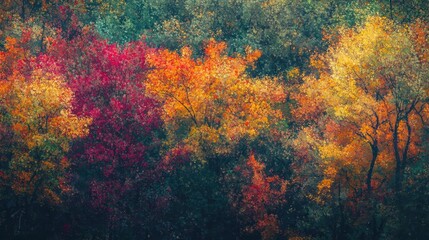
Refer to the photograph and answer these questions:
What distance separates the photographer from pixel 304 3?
49.6 m

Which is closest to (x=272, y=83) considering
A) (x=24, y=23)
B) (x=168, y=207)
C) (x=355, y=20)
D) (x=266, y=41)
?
(x=266, y=41)

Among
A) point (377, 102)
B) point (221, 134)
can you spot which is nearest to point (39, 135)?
point (221, 134)

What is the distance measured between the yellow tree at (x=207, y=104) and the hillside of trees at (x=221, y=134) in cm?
15

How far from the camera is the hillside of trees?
32844 millimetres

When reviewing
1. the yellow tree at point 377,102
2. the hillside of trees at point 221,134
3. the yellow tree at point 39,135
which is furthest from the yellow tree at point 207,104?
the yellow tree at point 39,135

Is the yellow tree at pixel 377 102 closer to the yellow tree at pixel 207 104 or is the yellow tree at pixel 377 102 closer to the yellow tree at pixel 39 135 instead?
the yellow tree at pixel 207 104

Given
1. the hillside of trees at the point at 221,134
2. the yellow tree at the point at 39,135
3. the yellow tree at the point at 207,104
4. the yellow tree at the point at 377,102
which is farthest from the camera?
the yellow tree at the point at 207,104

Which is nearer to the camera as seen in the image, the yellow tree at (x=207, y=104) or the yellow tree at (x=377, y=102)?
the yellow tree at (x=377, y=102)

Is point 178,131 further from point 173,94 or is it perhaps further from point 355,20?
point 355,20

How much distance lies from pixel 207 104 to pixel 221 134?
126 inches

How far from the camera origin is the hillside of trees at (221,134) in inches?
1293

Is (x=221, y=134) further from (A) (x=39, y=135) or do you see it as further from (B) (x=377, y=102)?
(A) (x=39, y=135)

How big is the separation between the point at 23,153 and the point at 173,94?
13.6 meters

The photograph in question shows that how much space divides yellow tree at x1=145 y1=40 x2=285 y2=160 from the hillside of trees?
0.15 m
